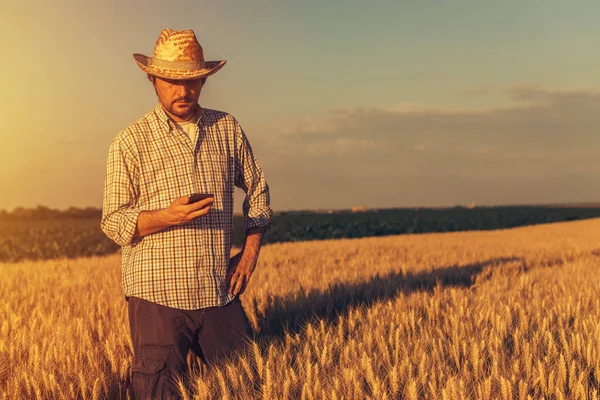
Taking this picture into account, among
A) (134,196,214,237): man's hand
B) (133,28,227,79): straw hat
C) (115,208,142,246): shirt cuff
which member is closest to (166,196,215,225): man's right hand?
(134,196,214,237): man's hand

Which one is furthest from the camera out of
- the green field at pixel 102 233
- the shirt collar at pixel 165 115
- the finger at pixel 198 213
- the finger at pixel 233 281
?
the green field at pixel 102 233

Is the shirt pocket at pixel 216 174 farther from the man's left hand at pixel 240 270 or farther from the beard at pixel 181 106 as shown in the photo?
the man's left hand at pixel 240 270

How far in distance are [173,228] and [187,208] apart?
46 cm

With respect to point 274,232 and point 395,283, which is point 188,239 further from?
point 274,232

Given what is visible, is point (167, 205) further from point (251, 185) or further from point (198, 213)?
point (251, 185)

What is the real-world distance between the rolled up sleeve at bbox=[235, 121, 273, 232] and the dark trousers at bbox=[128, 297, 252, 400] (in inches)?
22.5

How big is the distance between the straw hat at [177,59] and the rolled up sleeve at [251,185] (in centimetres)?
55

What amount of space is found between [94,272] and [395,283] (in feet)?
17.4

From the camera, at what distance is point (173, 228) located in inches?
136

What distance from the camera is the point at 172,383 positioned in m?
3.43

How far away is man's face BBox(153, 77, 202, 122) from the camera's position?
344 centimetres

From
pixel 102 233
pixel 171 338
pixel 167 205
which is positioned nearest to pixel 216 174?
pixel 167 205

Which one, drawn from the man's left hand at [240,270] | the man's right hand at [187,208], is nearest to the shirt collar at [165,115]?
the man's right hand at [187,208]

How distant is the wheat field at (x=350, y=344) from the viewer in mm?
2963
